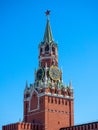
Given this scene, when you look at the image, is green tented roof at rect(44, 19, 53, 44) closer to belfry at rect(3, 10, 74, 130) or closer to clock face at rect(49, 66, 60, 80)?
belfry at rect(3, 10, 74, 130)

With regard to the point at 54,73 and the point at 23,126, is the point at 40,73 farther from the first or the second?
the point at 23,126

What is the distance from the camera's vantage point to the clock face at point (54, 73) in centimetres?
8712

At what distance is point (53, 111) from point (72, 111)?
5.40 m

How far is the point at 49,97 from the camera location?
83.8 m

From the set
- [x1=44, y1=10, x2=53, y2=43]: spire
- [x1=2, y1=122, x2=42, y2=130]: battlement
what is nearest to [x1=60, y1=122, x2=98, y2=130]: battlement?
[x1=2, y1=122, x2=42, y2=130]: battlement

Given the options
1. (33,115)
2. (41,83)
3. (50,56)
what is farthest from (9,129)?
(50,56)

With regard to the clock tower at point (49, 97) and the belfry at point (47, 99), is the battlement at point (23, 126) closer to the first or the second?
the belfry at point (47, 99)

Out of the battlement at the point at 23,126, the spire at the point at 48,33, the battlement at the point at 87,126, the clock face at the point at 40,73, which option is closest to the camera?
the battlement at the point at 87,126

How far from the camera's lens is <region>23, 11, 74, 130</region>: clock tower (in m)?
82.6

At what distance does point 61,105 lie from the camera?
84875 millimetres

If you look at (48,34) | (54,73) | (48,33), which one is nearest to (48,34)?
(48,34)

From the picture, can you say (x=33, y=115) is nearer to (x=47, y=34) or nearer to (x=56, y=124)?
(x=56, y=124)

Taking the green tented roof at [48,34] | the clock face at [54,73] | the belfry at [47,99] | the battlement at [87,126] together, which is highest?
the green tented roof at [48,34]

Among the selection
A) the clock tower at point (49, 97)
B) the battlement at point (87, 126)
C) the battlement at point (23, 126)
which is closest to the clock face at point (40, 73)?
the clock tower at point (49, 97)
